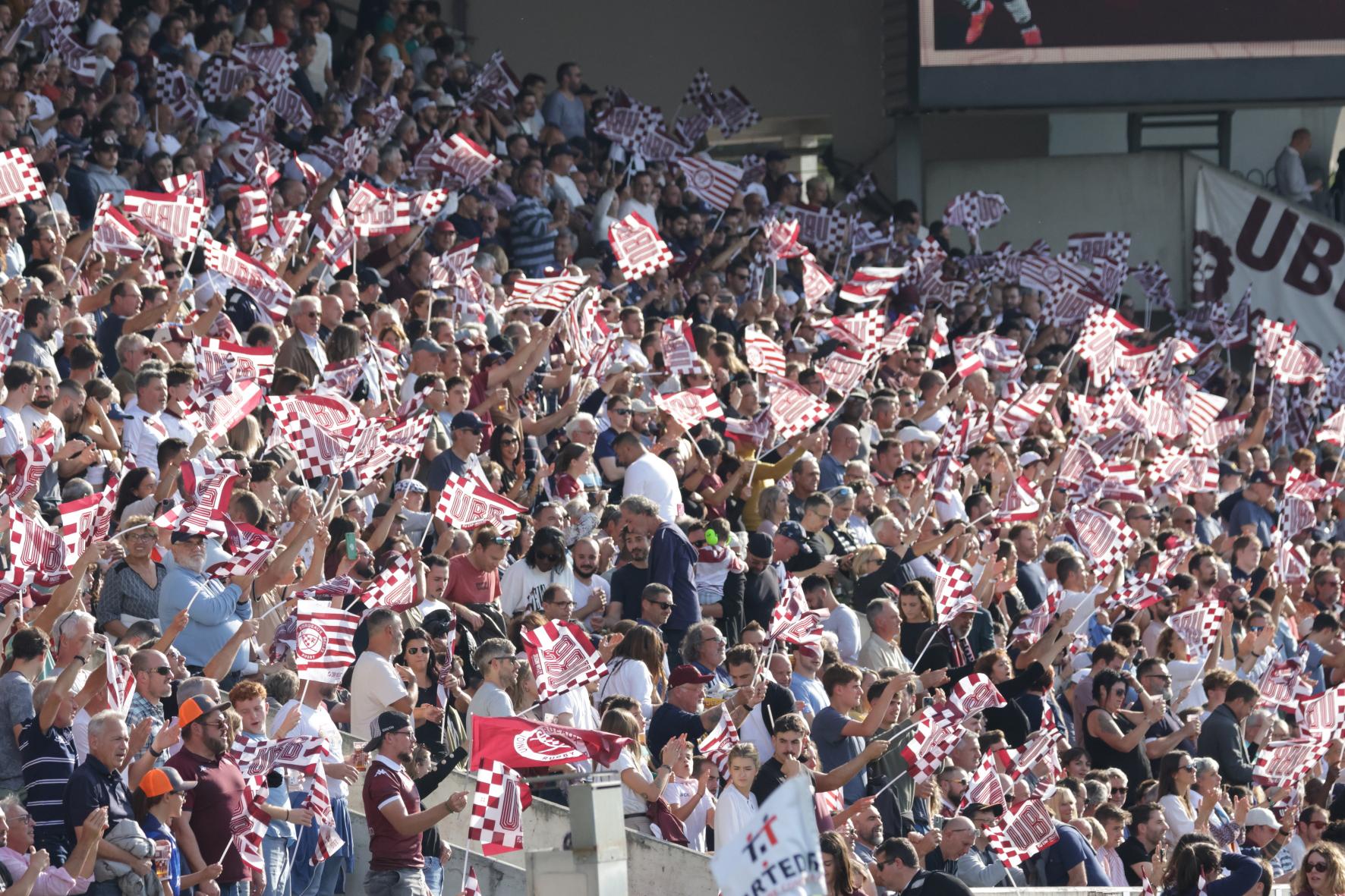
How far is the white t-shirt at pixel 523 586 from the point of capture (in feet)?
40.0

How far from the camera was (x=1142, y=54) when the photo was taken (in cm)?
A: 2538

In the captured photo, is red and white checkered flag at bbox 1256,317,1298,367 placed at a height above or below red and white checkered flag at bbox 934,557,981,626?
above

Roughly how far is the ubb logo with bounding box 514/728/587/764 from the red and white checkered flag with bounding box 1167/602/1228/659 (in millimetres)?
6890

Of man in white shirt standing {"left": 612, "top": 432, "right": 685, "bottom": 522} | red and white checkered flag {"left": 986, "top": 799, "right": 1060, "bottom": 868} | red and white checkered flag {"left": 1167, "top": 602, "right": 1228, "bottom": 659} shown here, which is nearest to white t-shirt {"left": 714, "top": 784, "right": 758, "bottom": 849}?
red and white checkered flag {"left": 986, "top": 799, "right": 1060, "bottom": 868}

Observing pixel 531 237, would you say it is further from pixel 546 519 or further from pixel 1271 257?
pixel 1271 257

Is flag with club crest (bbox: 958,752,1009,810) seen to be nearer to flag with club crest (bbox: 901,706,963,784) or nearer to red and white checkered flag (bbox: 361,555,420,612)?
flag with club crest (bbox: 901,706,963,784)

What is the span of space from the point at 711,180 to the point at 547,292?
6.17 metres

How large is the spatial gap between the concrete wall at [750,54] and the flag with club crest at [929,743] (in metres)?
18.2

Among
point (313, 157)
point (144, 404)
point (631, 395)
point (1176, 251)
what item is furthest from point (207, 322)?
point (1176, 251)

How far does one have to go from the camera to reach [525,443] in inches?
576

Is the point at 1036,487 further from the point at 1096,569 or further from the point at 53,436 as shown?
the point at 53,436

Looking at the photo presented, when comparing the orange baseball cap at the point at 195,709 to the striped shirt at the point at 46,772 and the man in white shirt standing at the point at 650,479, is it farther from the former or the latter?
the man in white shirt standing at the point at 650,479

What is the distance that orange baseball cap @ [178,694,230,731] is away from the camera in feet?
29.9

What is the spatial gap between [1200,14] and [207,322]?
14.8 m
